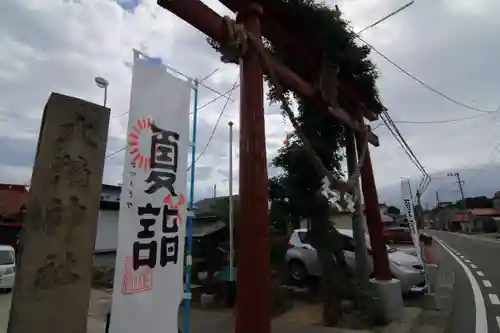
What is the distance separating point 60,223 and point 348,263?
8.31m

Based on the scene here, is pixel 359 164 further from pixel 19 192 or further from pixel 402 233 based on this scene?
pixel 19 192

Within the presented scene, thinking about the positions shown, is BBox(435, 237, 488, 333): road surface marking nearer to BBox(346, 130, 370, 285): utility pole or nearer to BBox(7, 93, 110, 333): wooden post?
BBox(346, 130, 370, 285): utility pole

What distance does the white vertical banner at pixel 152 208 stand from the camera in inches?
99.4

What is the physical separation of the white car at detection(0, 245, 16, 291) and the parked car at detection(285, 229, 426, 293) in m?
9.67

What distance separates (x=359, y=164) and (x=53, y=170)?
627cm

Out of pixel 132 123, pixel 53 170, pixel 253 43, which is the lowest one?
pixel 53 170

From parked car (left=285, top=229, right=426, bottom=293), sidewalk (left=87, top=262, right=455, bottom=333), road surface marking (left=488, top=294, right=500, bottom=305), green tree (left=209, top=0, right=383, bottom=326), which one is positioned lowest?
sidewalk (left=87, top=262, right=455, bottom=333)

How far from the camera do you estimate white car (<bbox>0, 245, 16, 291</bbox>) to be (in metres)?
11.8

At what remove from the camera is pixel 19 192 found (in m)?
20.0

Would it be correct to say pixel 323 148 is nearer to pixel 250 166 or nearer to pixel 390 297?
pixel 390 297

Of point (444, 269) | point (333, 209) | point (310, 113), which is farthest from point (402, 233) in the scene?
point (310, 113)

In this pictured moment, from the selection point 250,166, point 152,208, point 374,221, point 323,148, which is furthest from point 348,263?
point 152,208

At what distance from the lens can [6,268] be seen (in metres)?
12.0

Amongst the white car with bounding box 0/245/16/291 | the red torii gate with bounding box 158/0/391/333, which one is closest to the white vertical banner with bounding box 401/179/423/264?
the red torii gate with bounding box 158/0/391/333
